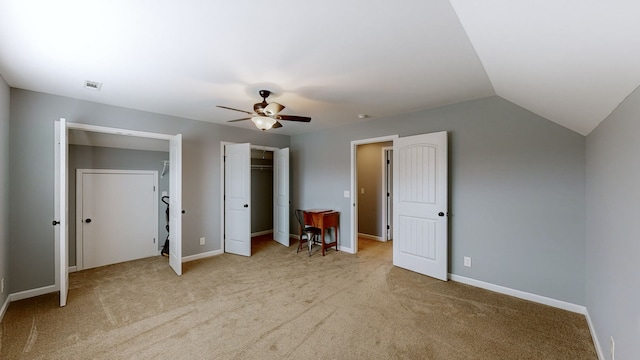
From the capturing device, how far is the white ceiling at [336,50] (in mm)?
1297

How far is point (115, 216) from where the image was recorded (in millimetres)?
4242

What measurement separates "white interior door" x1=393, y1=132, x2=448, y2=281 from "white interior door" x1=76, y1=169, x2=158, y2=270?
4.31 metres

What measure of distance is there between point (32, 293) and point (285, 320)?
3077 mm

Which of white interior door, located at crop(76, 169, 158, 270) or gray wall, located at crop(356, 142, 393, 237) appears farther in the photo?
gray wall, located at crop(356, 142, 393, 237)

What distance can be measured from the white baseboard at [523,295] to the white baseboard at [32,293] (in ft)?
16.6

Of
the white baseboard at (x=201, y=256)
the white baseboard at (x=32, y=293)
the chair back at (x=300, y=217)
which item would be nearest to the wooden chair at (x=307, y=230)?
the chair back at (x=300, y=217)

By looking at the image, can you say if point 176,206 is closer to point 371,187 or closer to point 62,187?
point 62,187

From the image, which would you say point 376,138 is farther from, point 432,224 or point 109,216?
point 109,216

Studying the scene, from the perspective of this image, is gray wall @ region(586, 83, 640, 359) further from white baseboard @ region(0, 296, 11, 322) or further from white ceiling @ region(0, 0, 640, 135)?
white baseboard @ region(0, 296, 11, 322)

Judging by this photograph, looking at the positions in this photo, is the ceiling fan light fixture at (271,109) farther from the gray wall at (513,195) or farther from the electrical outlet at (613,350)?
the electrical outlet at (613,350)

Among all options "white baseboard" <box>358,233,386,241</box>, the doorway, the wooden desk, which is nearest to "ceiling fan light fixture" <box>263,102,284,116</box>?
the doorway

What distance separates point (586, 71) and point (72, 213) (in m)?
5.94

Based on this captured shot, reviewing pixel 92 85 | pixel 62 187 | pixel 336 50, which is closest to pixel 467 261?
pixel 336 50

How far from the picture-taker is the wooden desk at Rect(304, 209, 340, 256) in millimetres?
4570
